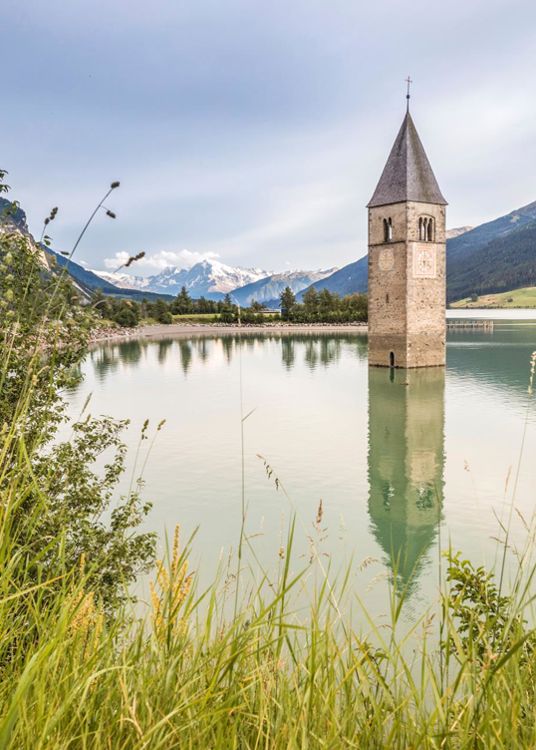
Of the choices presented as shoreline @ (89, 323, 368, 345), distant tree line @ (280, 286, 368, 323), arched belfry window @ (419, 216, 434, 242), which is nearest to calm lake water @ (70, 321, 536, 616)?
arched belfry window @ (419, 216, 434, 242)

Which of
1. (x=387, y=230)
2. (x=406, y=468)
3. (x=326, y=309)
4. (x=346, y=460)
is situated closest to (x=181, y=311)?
(x=326, y=309)

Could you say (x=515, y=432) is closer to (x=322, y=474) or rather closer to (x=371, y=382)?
(x=322, y=474)

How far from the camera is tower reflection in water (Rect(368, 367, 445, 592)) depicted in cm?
1117

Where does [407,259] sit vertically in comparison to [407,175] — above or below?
below

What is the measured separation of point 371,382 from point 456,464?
1807cm

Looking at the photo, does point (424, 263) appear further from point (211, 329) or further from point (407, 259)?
point (211, 329)

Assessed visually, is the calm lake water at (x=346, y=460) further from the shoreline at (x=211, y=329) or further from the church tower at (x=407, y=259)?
the shoreline at (x=211, y=329)

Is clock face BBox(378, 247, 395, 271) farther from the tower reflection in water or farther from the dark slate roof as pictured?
the tower reflection in water

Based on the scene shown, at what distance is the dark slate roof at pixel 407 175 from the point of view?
3903 cm

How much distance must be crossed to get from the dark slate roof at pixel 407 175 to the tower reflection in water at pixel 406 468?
13.2m

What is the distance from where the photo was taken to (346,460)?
680 inches

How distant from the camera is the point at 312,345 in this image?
67.9 m

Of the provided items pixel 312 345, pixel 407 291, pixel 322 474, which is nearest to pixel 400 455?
pixel 322 474

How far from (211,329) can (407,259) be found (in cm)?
7573
